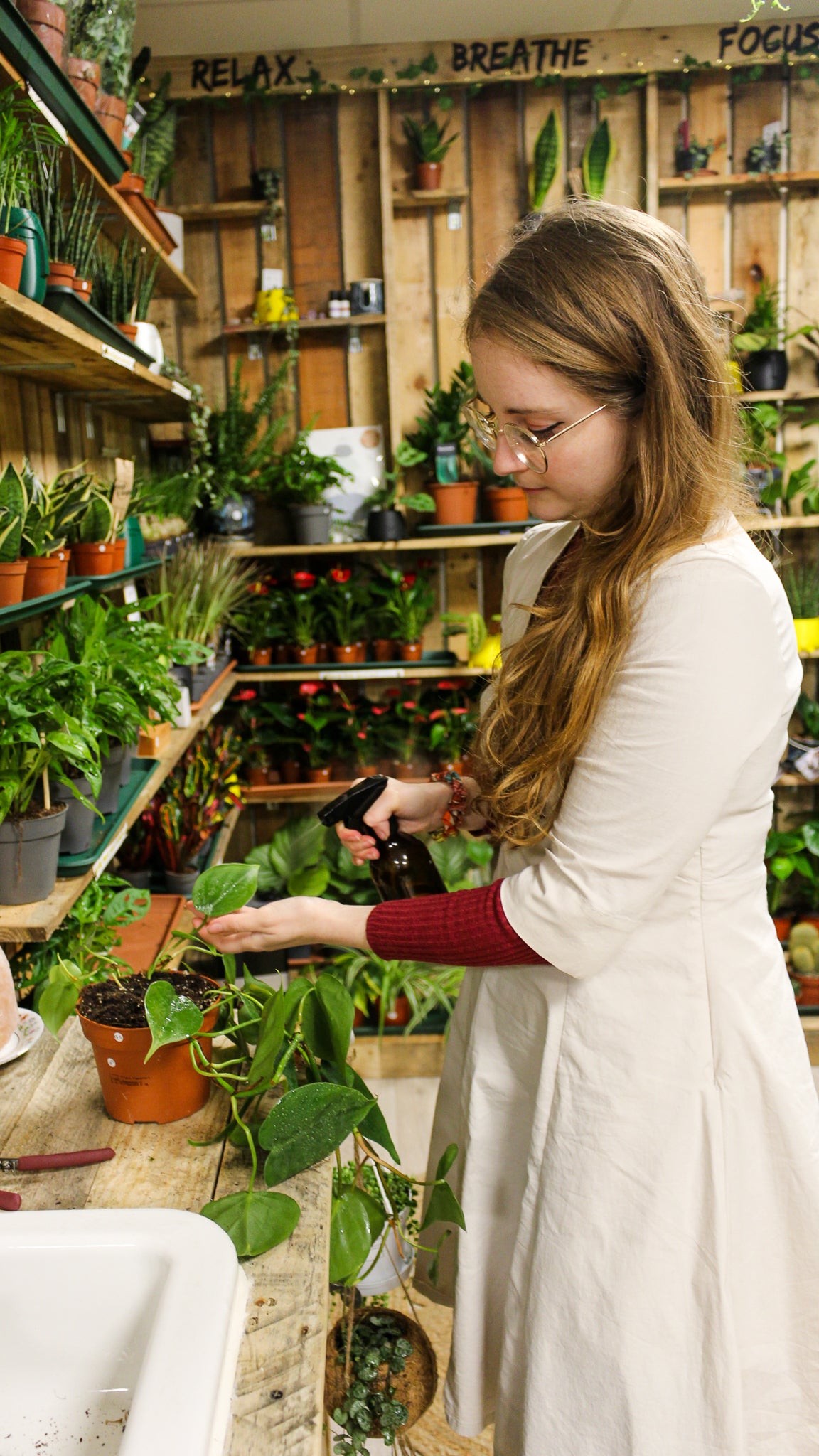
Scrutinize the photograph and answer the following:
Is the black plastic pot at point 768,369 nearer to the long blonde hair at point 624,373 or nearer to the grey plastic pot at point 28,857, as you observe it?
the long blonde hair at point 624,373

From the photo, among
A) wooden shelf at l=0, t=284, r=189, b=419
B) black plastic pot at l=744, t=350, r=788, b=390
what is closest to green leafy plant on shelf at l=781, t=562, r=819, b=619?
black plastic pot at l=744, t=350, r=788, b=390

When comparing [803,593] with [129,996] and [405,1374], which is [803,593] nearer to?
[405,1374]

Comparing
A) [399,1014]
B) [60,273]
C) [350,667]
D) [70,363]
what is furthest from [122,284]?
[399,1014]

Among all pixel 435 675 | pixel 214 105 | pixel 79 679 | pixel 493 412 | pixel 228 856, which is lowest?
pixel 228 856

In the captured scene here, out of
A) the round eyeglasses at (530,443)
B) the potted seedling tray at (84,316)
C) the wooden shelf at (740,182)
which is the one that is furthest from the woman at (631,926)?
the wooden shelf at (740,182)

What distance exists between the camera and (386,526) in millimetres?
3547

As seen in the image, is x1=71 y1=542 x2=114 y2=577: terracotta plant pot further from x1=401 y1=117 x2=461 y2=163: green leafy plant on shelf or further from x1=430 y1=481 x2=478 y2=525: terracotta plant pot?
x1=401 y1=117 x2=461 y2=163: green leafy plant on shelf

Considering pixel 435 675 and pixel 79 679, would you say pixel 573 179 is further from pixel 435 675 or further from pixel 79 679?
pixel 79 679

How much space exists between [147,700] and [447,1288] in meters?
0.98

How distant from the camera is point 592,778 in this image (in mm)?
1074

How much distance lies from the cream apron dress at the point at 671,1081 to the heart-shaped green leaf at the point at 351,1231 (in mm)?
203

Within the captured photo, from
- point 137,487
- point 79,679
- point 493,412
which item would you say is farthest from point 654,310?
point 137,487

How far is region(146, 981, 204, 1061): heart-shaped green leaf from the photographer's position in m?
1.00

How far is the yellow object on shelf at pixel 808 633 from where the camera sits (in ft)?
11.6
